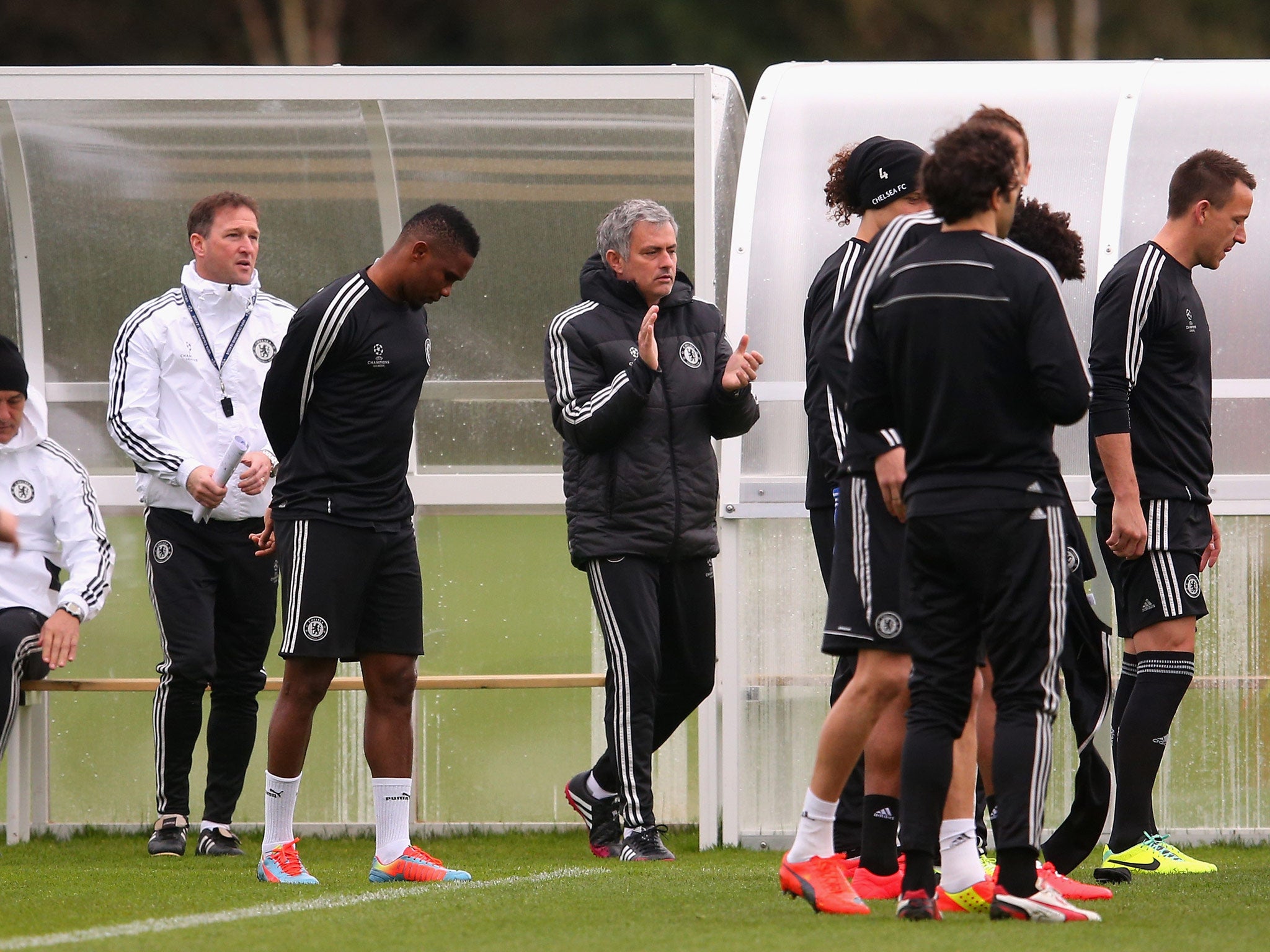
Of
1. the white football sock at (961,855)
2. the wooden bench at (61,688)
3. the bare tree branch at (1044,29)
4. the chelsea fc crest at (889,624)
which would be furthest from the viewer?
the bare tree branch at (1044,29)

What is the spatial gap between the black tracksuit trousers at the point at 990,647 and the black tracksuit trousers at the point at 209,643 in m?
3.17

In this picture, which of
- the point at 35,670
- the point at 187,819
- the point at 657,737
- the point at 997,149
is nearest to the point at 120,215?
the point at 35,670

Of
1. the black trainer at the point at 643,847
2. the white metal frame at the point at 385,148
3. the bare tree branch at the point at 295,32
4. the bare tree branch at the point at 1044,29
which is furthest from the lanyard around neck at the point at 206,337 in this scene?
the bare tree branch at the point at 1044,29

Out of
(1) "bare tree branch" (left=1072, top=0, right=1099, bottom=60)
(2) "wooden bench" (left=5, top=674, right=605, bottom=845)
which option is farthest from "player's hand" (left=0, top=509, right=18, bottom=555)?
(1) "bare tree branch" (left=1072, top=0, right=1099, bottom=60)

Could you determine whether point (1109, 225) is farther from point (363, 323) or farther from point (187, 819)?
point (187, 819)

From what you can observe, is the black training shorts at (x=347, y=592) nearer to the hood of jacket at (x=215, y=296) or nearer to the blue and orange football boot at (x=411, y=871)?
the blue and orange football boot at (x=411, y=871)

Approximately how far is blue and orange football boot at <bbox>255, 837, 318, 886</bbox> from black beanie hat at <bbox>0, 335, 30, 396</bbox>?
2281 millimetres

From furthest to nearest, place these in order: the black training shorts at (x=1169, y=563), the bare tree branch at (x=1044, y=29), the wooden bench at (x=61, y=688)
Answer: the bare tree branch at (x=1044, y=29)
the wooden bench at (x=61, y=688)
the black training shorts at (x=1169, y=563)

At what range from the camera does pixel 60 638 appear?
6781 mm

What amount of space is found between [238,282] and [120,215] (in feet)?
4.46

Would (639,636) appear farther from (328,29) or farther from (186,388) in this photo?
(328,29)

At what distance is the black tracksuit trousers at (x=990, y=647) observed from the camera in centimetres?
439

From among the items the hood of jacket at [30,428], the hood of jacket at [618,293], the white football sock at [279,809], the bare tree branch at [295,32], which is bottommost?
the white football sock at [279,809]

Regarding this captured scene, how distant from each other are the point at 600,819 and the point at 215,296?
7.91 feet
